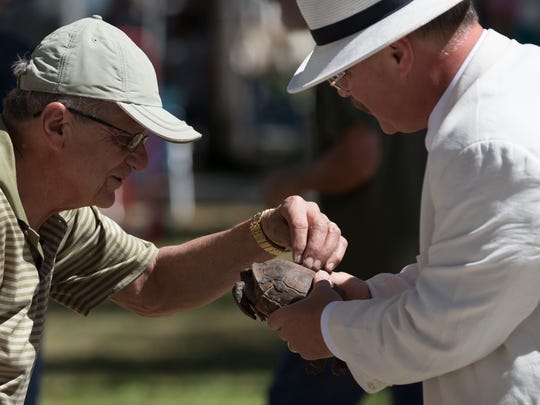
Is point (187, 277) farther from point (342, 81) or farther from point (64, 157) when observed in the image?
point (342, 81)

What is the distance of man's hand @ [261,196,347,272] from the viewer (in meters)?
3.28

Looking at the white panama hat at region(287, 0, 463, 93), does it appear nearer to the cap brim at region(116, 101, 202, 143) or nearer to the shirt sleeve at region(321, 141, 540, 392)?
the shirt sleeve at region(321, 141, 540, 392)

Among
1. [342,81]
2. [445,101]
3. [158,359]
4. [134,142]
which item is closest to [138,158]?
[134,142]

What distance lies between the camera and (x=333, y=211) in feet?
16.6

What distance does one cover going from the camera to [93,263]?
3.77 meters

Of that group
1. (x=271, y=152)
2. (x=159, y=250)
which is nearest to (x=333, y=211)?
(x=159, y=250)

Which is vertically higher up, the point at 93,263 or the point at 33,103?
Answer: the point at 33,103

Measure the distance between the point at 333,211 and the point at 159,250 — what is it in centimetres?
129

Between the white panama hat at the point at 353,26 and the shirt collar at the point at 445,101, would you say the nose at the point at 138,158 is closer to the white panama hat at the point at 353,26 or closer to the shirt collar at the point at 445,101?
the white panama hat at the point at 353,26

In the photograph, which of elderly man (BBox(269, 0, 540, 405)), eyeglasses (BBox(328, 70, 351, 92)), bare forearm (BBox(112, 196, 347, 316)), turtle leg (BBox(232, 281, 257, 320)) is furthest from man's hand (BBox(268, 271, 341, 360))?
eyeglasses (BBox(328, 70, 351, 92))

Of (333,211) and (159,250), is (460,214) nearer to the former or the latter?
(159,250)

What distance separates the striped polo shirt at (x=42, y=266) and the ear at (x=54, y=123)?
0.35 ft

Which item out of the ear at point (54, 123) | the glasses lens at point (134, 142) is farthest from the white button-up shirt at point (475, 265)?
the ear at point (54, 123)

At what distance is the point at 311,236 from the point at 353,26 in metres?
0.70
